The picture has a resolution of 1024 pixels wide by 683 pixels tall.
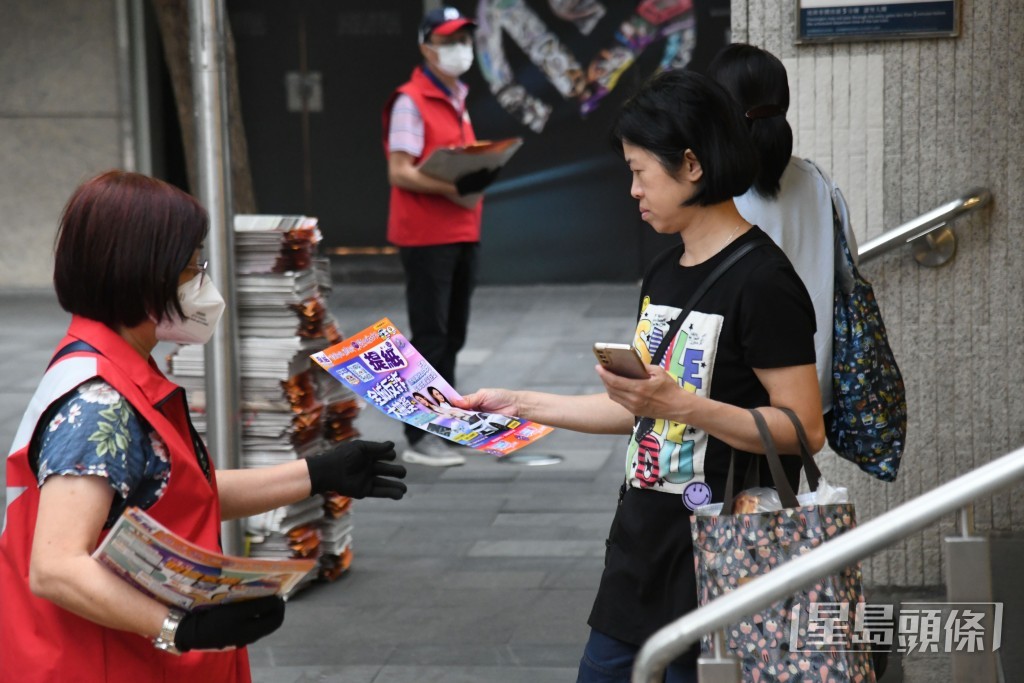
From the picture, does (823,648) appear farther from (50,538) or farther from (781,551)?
(50,538)

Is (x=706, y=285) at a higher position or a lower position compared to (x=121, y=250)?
lower

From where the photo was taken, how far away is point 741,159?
2.73m

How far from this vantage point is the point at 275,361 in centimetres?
532

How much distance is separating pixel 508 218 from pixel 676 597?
33.5ft

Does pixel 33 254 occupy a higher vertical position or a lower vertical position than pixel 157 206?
lower

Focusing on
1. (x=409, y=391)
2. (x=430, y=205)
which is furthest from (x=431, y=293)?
(x=409, y=391)

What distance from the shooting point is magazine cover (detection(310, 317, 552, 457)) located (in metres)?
2.90

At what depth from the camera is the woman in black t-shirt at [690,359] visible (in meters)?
2.66

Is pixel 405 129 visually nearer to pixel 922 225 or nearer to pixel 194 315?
pixel 922 225

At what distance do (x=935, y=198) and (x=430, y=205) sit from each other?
9.93ft

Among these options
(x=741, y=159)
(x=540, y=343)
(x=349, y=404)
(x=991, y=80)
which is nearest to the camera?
(x=741, y=159)

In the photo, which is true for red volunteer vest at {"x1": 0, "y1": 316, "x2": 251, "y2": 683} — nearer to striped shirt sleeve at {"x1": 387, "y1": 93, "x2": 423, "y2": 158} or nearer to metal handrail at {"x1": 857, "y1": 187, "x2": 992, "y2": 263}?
metal handrail at {"x1": 857, "y1": 187, "x2": 992, "y2": 263}

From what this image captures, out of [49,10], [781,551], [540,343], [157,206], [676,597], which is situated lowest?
[540,343]

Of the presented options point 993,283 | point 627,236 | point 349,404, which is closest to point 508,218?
point 627,236
